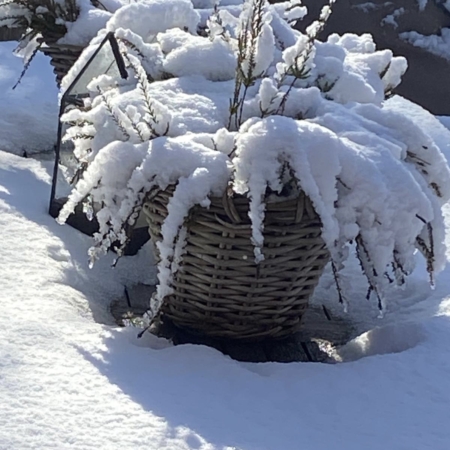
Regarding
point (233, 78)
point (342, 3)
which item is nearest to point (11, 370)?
point (233, 78)

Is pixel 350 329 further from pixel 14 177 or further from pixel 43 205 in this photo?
pixel 14 177

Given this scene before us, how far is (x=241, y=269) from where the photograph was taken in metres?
1.36

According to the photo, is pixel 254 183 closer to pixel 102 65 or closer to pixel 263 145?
pixel 263 145

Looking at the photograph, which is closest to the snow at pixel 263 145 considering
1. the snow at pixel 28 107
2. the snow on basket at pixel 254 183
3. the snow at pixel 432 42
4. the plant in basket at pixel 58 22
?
the snow on basket at pixel 254 183

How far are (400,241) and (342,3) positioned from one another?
6.36m

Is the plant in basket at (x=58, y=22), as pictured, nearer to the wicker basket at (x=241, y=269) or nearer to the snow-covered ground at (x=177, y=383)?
the snow-covered ground at (x=177, y=383)

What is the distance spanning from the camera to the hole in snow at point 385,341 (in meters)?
1.46

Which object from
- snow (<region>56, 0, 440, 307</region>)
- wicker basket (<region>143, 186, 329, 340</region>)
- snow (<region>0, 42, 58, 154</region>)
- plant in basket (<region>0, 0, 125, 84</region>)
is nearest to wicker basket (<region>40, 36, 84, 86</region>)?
plant in basket (<region>0, 0, 125, 84</region>)

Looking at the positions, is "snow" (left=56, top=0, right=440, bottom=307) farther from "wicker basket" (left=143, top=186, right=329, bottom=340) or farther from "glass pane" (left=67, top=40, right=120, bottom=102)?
"glass pane" (left=67, top=40, right=120, bottom=102)

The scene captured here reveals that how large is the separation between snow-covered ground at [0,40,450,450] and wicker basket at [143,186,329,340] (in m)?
0.11

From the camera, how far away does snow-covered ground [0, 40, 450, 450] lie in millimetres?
1071

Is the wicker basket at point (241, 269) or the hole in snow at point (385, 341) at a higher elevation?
the wicker basket at point (241, 269)

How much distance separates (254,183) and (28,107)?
1.86m

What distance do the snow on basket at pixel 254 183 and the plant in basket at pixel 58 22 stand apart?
2.46ft
